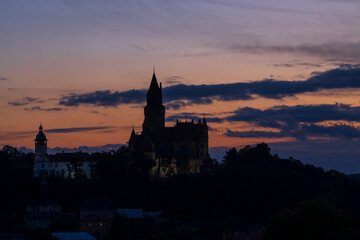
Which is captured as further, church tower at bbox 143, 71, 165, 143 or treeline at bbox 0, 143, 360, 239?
church tower at bbox 143, 71, 165, 143

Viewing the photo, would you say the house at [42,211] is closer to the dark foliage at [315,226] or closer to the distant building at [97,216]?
the distant building at [97,216]

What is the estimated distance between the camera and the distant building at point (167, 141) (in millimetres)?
169500

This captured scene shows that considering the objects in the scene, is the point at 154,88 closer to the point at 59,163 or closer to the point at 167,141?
the point at 167,141

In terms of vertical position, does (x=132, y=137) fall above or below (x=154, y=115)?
below

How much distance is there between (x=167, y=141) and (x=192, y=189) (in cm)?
2199

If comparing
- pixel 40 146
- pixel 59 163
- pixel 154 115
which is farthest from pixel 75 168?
pixel 154 115

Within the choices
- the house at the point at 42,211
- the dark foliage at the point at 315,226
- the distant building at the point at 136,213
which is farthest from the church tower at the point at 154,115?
the dark foliage at the point at 315,226

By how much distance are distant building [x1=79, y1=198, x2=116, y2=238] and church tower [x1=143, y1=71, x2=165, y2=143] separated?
117ft

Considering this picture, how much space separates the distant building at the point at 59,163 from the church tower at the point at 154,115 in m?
17.3

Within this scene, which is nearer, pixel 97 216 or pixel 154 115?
pixel 97 216

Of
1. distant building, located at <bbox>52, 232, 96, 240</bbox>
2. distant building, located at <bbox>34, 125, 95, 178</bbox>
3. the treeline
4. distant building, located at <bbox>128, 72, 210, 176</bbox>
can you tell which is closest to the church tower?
distant building, located at <bbox>128, 72, 210, 176</bbox>

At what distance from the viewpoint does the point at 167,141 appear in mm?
177125

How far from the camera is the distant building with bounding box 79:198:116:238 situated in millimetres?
139625

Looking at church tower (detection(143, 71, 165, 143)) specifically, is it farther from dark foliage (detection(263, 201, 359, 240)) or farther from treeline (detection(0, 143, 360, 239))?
dark foliage (detection(263, 201, 359, 240))
